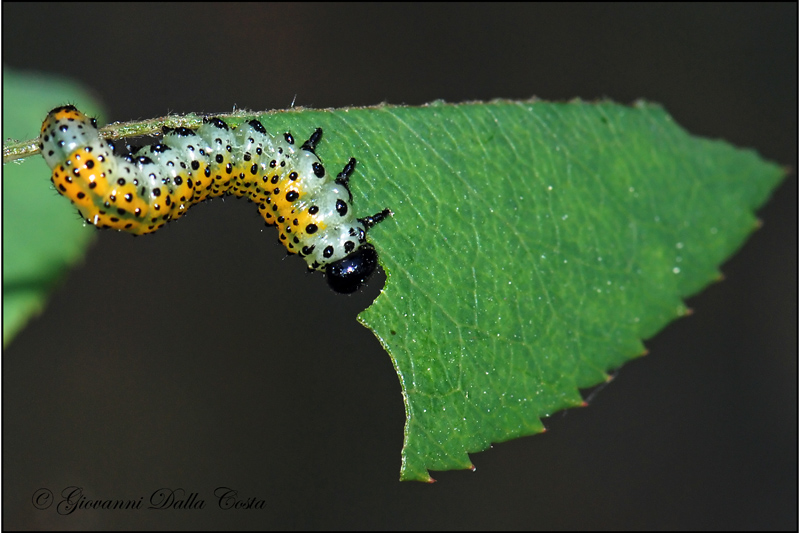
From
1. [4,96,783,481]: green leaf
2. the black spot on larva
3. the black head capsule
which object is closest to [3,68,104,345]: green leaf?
the black spot on larva

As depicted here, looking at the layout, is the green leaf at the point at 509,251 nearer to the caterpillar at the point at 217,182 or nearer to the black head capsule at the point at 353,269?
the caterpillar at the point at 217,182

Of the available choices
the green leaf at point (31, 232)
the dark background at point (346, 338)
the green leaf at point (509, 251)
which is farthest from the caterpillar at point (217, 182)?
the dark background at point (346, 338)

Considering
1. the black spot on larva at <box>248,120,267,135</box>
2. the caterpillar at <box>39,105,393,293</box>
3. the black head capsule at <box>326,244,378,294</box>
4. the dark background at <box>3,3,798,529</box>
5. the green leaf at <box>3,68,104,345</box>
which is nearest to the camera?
the caterpillar at <box>39,105,393,293</box>

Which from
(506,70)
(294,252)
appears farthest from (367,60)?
(294,252)

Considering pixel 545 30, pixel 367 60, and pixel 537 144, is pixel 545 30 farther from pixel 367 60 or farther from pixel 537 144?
pixel 537 144

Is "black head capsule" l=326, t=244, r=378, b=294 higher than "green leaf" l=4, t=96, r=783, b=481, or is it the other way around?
"green leaf" l=4, t=96, r=783, b=481

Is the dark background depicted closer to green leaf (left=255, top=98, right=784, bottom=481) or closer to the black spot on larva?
green leaf (left=255, top=98, right=784, bottom=481)
